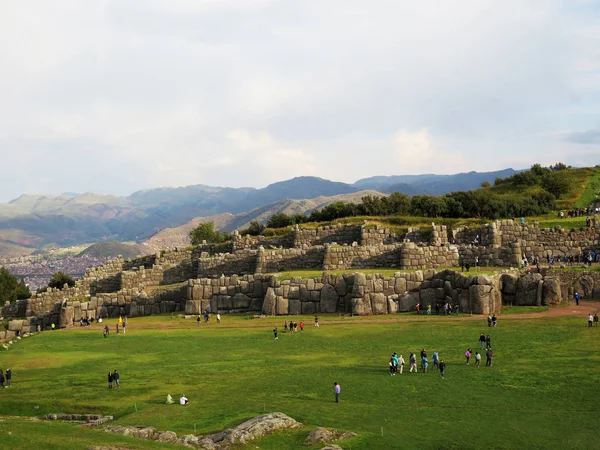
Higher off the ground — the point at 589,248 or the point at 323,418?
the point at 589,248

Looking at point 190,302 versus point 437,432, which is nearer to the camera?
point 437,432

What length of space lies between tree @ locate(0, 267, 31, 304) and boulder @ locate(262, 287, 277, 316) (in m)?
45.3

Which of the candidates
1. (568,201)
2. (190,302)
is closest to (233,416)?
(190,302)

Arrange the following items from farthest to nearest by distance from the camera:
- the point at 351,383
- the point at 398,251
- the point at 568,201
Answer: the point at 568,201, the point at 398,251, the point at 351,383

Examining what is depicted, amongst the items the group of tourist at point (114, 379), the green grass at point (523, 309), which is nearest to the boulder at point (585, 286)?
the green grass at point (523, 309)

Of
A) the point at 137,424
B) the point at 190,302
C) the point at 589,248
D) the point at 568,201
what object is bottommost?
the point at 137,424

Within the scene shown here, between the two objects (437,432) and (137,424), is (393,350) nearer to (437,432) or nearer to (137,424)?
(437,432)

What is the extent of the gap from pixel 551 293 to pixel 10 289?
69459 mm

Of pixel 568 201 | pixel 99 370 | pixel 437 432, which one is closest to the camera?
pixel 437 432

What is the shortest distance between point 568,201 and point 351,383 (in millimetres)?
60654

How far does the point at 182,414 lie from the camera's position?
2475 centimetres

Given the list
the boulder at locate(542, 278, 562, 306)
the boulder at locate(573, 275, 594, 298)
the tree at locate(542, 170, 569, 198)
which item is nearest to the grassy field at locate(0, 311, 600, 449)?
the boulder at locate(542, 278, 562, 306)

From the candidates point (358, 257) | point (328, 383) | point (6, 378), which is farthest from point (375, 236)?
point (6, 378)

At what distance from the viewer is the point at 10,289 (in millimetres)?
81250
